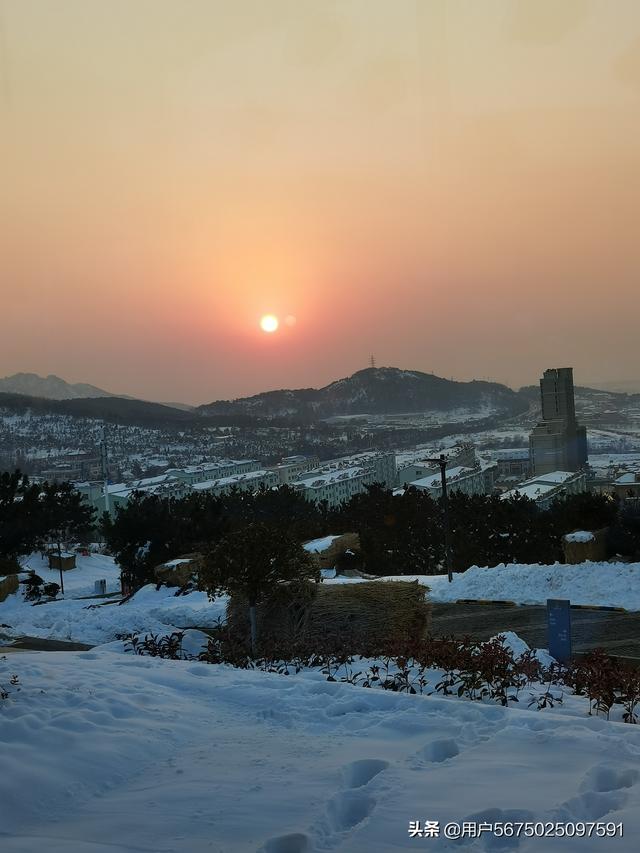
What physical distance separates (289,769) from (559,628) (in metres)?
5.97

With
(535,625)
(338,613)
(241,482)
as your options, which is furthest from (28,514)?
(241,482)

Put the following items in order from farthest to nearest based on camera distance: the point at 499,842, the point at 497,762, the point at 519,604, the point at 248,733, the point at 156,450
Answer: the point at 156,450 < the point at 519,604 < the point at 248,733 < the point at 497,762 < the point at 499,842

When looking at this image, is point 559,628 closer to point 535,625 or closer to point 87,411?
A: point 535,625

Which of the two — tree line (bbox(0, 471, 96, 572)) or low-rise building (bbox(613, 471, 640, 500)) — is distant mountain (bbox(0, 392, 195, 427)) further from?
tree line (bbox(0, 471, 96, 572))

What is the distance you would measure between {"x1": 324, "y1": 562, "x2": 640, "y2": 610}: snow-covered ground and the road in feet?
2.21

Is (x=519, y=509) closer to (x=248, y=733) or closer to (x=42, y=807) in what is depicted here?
(x=248, y=733)

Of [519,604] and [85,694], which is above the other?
[85,694]

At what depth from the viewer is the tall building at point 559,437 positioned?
12431 centimetres

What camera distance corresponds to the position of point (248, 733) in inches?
220

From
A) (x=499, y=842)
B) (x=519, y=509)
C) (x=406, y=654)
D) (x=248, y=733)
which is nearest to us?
(x=499, y=842)

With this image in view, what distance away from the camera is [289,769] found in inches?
183

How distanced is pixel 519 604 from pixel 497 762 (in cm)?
1193

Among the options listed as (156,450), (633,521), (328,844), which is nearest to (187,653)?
(328,844)

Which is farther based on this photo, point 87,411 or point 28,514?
point 87,411
